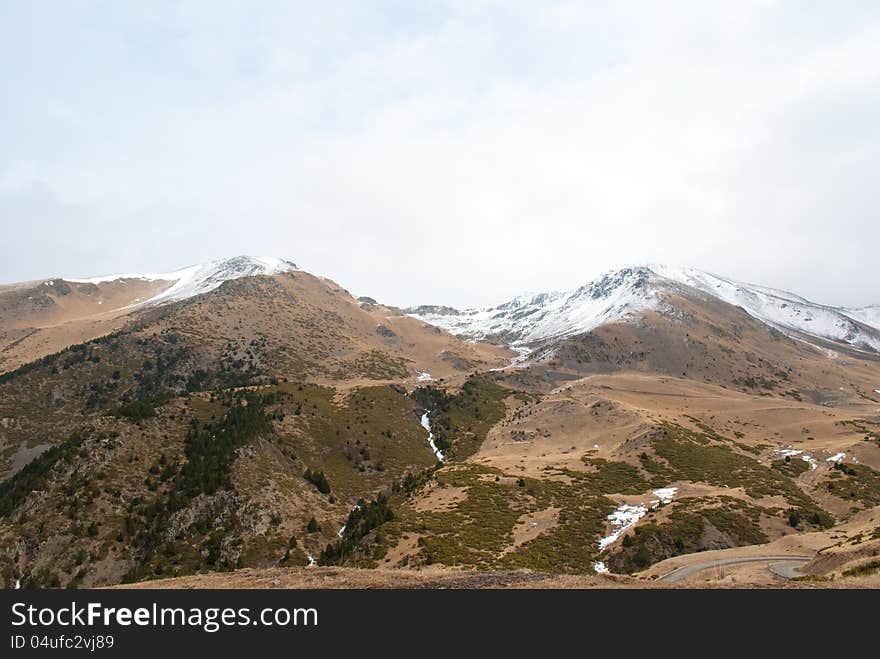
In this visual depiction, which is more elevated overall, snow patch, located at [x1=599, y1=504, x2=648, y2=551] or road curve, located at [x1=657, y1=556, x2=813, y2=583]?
road curve, located at [x1=657, y1=556, x2=813, y2=583]

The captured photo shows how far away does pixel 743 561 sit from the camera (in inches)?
1399

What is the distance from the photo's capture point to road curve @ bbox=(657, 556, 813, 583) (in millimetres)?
31734

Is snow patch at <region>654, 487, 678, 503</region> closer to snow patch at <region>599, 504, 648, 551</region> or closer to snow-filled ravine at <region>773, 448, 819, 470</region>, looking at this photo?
snow patch at <region>599, 504, 648, 551</region>

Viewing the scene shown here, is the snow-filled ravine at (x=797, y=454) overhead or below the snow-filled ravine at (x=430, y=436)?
below

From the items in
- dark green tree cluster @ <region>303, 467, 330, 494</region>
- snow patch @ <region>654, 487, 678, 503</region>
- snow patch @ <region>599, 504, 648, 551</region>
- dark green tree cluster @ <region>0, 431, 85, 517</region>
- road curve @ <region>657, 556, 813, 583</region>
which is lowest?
snow patch @ <region>599, 504, 648, 551</region>

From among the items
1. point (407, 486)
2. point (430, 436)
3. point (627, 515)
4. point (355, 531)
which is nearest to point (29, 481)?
point (355, 531)

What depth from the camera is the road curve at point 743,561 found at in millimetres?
31734

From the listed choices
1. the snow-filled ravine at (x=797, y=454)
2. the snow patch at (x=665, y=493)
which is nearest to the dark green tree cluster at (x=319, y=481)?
the snow patch at (x=665, y=493)

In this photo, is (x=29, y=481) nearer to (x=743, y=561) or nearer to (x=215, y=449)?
(x=215, y=449)

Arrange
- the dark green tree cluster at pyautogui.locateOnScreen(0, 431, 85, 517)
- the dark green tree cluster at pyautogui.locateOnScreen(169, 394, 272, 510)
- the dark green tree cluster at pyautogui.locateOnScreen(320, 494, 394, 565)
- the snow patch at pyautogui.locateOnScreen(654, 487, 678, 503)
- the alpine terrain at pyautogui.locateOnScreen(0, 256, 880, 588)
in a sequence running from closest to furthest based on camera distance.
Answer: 1. the alpine terrain at pyautogui.locateOnScreen(0, 256, 880, 588)
2. the dark green tree cluster at pyautogui.locateOnScreen(320, 494, 394, 565)
3. the dark green tree cluster at pyautogui.locateOnScreen(0, 431, 85, 517)
4. the snow patch at pyautogui.locateOnScreen(654, 487, 678, 503)
5. the dark green tree cluster at pyautogui.locateOnScreen(169, 394, 272, 510)

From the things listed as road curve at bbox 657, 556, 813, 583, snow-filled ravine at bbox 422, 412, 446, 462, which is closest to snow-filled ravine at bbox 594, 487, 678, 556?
road curve at bbox 657, 556, 813, 583

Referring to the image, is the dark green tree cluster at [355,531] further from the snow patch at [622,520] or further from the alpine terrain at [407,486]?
the snow patch at [622,520]
